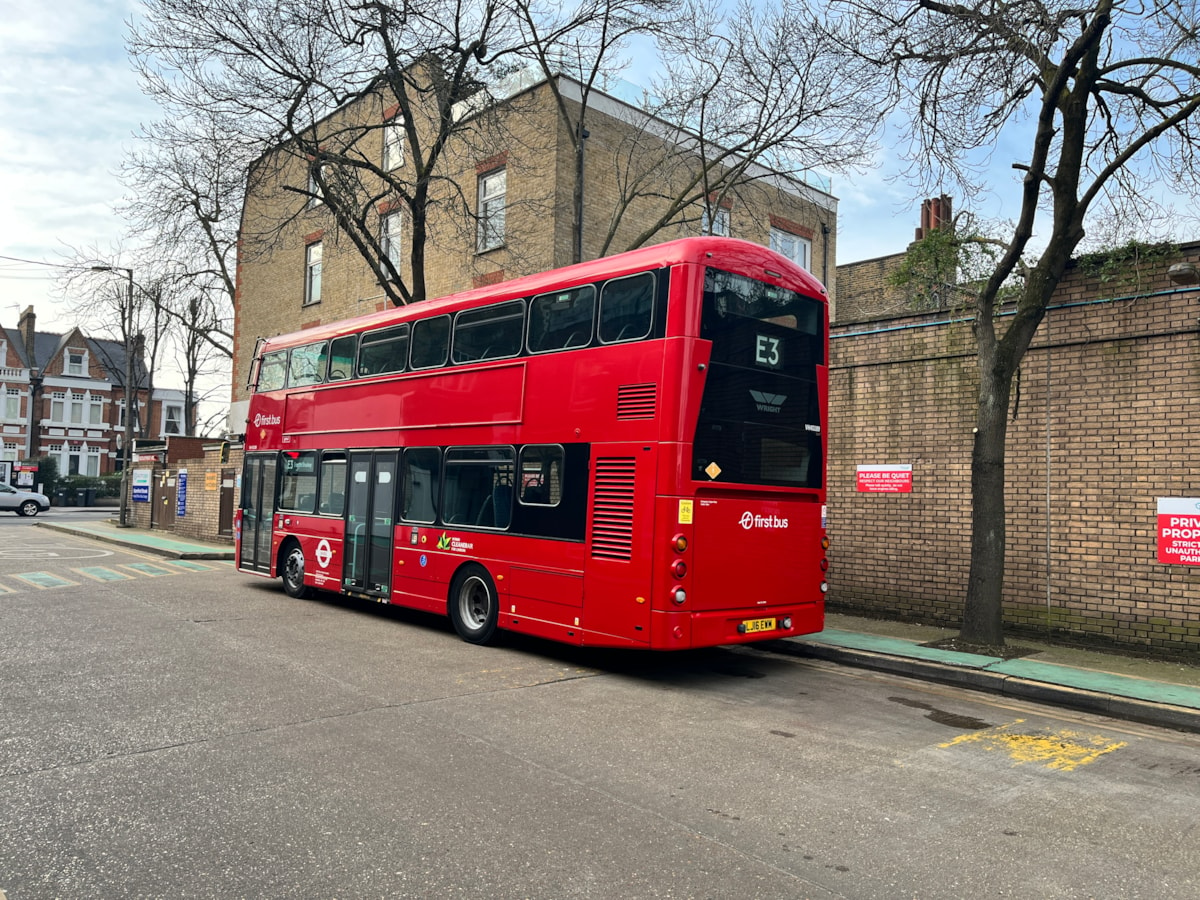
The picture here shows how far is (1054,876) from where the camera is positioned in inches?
161

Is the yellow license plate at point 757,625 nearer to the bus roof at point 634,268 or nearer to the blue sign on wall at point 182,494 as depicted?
the bus roof at point 634,268

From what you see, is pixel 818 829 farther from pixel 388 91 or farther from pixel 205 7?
pixel 388 91

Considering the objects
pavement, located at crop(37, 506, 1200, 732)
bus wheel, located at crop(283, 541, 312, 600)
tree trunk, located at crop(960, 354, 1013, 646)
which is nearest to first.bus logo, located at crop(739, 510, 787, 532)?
pavement, located at crop(37, 506, 1200, 732)

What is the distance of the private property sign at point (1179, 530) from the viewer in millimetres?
9211

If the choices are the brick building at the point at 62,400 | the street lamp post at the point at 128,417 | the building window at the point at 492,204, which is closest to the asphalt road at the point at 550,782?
the building window at the point at 492,204

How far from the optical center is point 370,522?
12.2 m

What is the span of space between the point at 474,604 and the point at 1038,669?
6242mm

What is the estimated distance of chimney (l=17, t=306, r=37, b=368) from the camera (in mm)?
58094

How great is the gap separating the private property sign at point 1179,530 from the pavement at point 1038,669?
1.12m

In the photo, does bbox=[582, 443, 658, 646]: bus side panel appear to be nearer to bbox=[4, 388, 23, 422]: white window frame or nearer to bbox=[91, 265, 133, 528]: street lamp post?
bbox=[91, 265, 133, 528]: street lamp post

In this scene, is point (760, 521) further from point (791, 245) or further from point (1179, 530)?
point (791, 245)

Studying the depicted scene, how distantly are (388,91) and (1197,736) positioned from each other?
2088 cm

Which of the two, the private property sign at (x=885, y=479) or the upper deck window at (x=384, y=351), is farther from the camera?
the private property sign at (x=885, y=479)

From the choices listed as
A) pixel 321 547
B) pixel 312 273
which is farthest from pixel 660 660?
pixel 312 273
